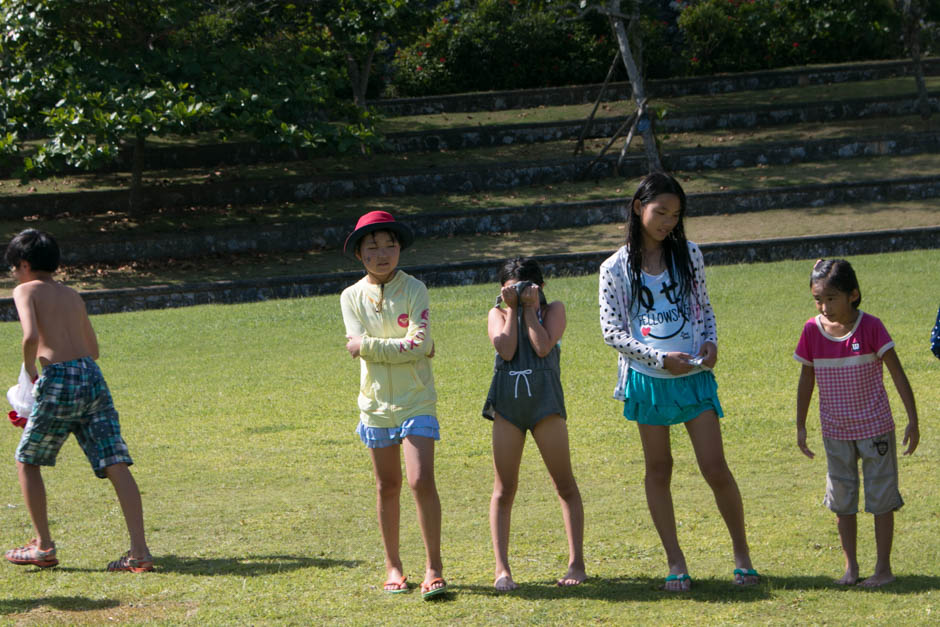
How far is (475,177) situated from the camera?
858 inches

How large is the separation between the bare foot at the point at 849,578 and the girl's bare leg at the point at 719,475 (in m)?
0.33

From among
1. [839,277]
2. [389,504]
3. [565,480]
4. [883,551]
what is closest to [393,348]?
[389,504]

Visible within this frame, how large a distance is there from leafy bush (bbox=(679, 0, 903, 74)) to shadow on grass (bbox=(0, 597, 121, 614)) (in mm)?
26210

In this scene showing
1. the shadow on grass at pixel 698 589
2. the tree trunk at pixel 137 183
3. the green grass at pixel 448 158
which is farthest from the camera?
the green grass at pixel 448 158

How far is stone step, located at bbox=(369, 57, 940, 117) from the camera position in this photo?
87.6ft

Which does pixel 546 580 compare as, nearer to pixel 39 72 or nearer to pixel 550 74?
pixel 39 72

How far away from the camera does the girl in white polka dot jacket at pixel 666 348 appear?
4.24 m

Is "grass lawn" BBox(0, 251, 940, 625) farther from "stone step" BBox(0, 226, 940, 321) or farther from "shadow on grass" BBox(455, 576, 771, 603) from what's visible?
"stone step" BBox(0, 226, 940, 321)

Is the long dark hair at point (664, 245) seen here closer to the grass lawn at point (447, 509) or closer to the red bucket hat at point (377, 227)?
the red bucket hat at point (377, 227)

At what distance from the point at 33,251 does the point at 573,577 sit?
292cm

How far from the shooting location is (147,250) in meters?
18.7

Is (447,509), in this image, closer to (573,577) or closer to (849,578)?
(573,577)

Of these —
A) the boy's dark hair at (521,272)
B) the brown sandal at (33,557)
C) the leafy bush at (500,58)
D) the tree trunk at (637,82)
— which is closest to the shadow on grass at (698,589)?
the boy's dark hair at (521,272)

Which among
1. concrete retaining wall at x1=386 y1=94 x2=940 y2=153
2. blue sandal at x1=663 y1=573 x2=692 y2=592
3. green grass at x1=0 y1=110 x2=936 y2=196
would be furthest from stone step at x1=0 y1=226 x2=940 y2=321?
blue sandal at x1=663 y1=573 x2=692 y2=592
